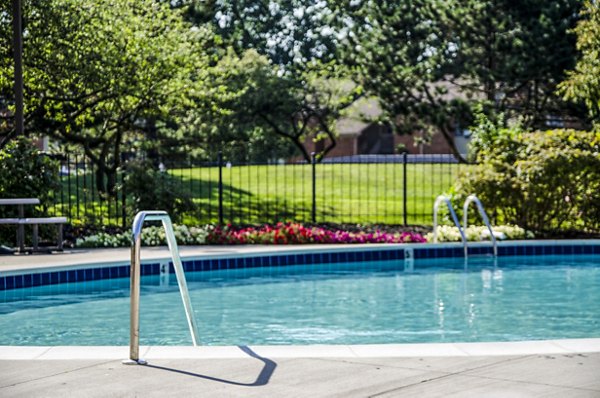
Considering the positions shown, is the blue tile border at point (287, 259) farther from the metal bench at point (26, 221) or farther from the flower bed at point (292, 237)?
the metal bench at point (26, 221)

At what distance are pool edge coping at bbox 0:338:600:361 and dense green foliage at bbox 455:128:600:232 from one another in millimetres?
10660

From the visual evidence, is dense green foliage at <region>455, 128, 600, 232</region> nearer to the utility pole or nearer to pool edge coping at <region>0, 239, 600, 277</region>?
pool edge coping at <region>0, 239, 600, 277</region>

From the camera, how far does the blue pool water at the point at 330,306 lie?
337 inches

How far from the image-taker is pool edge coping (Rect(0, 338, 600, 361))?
5.82m

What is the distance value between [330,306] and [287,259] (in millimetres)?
3834

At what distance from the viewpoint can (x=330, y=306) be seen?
409 inches

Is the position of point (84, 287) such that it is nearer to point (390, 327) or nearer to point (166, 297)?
point (166, 297)

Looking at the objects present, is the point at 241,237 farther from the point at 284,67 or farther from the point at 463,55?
the point at 284,67

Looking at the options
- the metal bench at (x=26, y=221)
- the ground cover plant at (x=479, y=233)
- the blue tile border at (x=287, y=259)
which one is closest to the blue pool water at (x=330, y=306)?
the blue tile border at (x=287, y=259)

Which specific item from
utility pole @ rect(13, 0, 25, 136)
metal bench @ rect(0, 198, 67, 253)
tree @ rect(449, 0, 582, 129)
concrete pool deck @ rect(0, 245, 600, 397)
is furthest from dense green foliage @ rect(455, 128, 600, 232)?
concrete pool deck @ rect(0, 245, 600, 397)

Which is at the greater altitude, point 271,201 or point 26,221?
point 26,221

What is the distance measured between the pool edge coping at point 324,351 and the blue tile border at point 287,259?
18.4ft

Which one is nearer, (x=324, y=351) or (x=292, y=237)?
(x=324, y=351)

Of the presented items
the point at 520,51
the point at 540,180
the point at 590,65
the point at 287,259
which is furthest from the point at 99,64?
the point at 520,51
